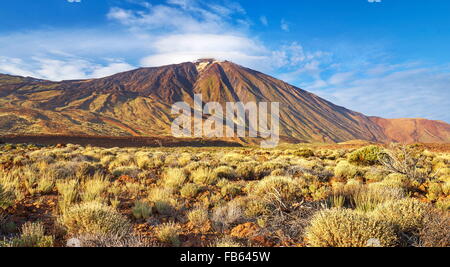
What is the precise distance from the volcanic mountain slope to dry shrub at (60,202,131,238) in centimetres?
6537

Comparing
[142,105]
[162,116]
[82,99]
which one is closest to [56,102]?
[82,99]

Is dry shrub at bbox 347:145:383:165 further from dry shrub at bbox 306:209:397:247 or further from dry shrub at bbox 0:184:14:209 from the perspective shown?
dry shrub at bbox 0:184:14:209

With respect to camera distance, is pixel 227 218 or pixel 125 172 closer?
pixel 227 218

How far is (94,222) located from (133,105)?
11701 centimetres

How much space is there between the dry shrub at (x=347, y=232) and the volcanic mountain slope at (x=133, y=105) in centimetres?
6839

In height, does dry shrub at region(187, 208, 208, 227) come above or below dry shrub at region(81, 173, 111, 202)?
below

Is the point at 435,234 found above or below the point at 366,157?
below

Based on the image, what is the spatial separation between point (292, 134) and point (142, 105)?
8004 cm

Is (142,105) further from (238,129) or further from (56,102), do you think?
(238,129)

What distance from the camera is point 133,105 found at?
114m

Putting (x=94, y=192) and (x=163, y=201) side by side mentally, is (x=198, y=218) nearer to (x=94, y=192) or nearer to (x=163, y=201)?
(x=163, y=201)

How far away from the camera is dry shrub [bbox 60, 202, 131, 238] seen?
4090 mm

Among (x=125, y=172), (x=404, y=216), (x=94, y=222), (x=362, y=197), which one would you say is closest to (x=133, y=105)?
(x=125, y=172)

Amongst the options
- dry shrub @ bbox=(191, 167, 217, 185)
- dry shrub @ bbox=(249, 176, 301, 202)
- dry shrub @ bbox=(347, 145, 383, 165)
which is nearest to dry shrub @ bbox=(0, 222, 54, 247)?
dry shrub @ bbox=(249, 176, 301, 202)
